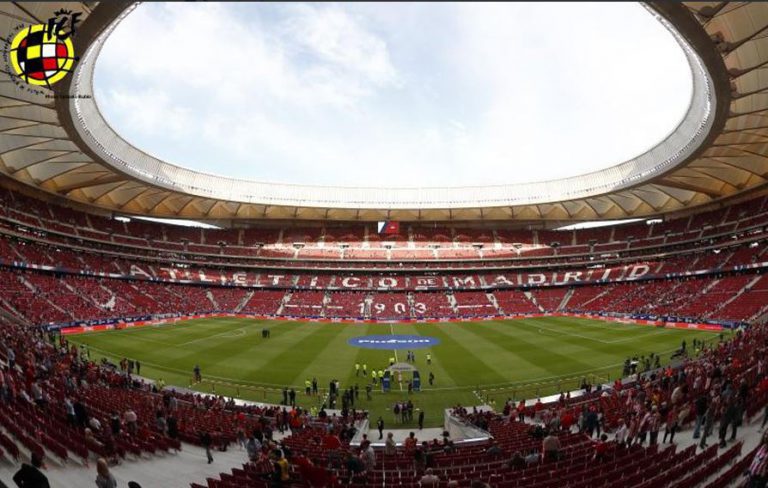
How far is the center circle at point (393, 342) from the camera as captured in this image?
38.1 metres

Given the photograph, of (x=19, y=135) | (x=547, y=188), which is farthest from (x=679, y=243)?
(x=19, y=135)

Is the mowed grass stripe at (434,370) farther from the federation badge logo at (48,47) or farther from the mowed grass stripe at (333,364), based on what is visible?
the federation badge logo at (48,47)

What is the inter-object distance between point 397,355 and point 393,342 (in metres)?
5.82

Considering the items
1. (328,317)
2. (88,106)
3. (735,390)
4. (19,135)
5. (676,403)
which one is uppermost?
(88,106)

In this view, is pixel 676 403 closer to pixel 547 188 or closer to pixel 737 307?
pixel 737 307

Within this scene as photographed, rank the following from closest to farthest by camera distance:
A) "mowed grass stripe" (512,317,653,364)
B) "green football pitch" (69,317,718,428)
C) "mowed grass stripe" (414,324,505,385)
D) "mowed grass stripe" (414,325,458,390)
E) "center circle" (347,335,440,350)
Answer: "green football pitch" (69,317,718,428), "mowed grass stripe" (414,325,458,390), "mowed grass stripe" (414,324,505,385), "mowed grass stripe" (512,317,653,364), "center circle" (347,335,440,350)

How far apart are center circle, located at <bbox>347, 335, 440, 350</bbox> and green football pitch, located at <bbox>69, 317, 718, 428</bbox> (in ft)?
3.37

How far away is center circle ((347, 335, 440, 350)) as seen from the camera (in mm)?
38094

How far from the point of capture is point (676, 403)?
1519 cm

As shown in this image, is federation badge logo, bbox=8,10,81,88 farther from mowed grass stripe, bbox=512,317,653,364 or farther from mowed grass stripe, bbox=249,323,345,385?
mowed grass stripe, bbox=512,317,653,364

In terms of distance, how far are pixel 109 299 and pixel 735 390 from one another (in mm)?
54640

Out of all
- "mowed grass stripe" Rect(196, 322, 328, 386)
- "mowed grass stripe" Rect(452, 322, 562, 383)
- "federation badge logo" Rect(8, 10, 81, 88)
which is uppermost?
"federation badge logo" Rect(8, 10, 81, 88)

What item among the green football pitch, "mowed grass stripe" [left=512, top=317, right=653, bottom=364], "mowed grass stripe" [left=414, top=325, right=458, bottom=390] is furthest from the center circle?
"mowed grass stripe" [left=512, top=317, right=653, bottom=364]

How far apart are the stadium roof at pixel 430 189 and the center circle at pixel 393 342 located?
2749 centimetres
